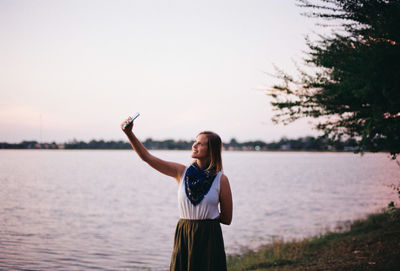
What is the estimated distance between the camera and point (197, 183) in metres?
3.48

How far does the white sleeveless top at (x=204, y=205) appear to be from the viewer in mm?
3480

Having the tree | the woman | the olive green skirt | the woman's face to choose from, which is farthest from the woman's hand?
the tree

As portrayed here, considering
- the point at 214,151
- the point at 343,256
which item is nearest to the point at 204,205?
the point at 214,151

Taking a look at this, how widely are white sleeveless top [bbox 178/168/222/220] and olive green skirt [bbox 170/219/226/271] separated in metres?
0.06

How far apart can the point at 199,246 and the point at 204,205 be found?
38 centimetres

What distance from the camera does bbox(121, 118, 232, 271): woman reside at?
3.50 metres

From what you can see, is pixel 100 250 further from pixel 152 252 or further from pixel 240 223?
pixel 240 223

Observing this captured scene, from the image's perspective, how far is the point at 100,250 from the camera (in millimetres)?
15992

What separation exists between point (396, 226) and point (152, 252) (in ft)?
29.5

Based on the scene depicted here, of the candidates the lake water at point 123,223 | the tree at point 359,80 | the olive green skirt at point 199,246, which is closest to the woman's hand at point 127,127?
the olive green skirt at point 199,246

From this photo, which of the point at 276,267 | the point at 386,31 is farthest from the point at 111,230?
the point at 386,31

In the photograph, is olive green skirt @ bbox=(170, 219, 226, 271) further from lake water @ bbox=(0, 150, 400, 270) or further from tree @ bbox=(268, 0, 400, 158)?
lake water @ bbox=(0, 150, 400, 270)

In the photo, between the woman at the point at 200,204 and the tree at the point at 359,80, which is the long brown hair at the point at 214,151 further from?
the tree at the point at 359,80

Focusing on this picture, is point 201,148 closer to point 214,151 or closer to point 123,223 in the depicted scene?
point 214,151
